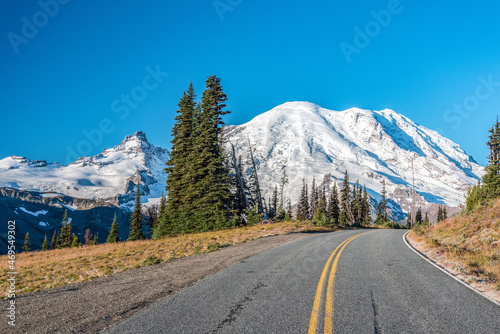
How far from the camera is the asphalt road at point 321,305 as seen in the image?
16.3 ft

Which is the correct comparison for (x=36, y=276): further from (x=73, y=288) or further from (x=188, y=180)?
(x=188, y=180)

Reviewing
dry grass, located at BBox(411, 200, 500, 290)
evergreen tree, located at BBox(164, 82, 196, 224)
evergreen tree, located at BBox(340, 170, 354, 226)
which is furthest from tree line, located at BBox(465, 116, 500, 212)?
evergreen tree, located at BBox(340, 170, 354, 226)

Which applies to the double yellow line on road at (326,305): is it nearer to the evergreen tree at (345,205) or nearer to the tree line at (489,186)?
the tree line at (489,186)

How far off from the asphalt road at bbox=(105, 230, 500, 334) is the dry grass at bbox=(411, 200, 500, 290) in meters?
1.73

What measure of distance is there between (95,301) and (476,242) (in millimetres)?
15652

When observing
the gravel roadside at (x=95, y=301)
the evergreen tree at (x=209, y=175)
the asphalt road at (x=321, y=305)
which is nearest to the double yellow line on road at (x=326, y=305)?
the asphalt road at (x=321, y=305)

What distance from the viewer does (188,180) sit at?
29656 millimetres

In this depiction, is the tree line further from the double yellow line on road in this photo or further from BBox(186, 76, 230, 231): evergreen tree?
BBox(186, 76, 230, 231): evergreen tree

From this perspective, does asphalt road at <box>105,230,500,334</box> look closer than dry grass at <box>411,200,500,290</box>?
Yes

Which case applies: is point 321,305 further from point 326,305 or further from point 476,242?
point 476,242

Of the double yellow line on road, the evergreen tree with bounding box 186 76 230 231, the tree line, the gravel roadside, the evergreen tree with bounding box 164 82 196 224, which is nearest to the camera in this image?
the double yellow line on road

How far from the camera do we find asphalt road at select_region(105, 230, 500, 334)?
4965 millimetres

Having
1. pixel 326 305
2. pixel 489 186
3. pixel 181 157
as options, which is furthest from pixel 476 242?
pixel 181 157

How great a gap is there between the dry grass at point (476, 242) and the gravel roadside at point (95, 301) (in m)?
8.58
